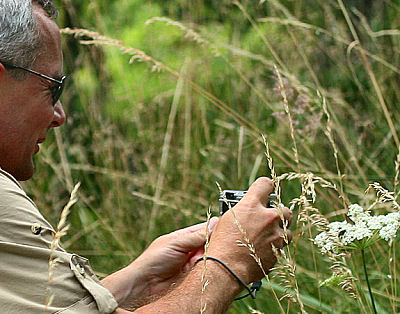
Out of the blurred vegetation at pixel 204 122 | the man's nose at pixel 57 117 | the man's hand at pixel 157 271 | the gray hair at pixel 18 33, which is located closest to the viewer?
the gray hair at pixel 18 33

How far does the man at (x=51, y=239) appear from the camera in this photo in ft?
Result: 4.51

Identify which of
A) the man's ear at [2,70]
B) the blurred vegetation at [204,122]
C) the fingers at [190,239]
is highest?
the man's ear at [2,70]

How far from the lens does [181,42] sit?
4.49 m

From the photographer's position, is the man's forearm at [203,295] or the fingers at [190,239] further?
the fingers at [190,239]

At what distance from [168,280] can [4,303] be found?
2.54 ft

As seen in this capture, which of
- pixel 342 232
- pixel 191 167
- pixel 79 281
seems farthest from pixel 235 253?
pixel 191 167

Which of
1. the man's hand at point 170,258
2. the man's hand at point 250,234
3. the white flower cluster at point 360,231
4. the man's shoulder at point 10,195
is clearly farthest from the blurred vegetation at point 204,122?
the man's shoulder at point 10,195

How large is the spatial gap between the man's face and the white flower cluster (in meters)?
0.80

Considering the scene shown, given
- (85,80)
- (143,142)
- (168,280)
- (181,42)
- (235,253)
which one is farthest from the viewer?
(181,42)

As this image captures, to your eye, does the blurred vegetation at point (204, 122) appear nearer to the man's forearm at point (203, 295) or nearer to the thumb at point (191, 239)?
the thumb at point (191, 239)

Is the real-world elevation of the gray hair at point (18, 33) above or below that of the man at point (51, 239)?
above

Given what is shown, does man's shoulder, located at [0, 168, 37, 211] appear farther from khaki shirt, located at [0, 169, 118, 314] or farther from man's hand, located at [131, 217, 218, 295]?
man's hand, located at [131, 217, 218, 295]

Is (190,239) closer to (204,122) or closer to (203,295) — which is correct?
(203,295)

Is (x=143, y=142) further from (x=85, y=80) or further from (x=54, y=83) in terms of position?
(x=54, y=83)
